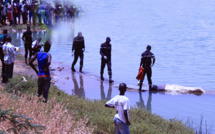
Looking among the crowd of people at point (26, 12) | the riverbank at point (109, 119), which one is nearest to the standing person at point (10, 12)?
the crowd of people at point (26, 12)

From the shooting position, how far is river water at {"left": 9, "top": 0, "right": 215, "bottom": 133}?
1576cm

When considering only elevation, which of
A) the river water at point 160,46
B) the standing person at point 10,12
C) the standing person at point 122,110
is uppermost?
the standing person at point 10,12

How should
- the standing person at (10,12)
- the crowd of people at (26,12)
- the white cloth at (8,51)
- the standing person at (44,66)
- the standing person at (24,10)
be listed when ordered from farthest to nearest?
1. the standing person at (24,10)
2. the crowd of people at (26,12)
3. the standing person at (10,12)
4. the white cloth at (8,51)
5. the standing person at (44,66)

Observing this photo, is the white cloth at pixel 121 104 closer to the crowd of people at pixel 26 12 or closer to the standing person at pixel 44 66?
the standing person at pixel 44 66

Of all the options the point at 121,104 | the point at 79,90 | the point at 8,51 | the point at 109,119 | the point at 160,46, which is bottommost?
the point at 160,46

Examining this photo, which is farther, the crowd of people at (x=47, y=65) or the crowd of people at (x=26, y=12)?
the crowd of people at (x=26, y=12)

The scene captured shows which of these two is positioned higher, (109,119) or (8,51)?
(8,51)

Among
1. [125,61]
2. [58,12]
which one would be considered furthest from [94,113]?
[58,12]

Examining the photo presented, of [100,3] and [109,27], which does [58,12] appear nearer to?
[109,27]

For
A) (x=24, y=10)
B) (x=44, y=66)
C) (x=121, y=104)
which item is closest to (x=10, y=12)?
(x=24, y=10)

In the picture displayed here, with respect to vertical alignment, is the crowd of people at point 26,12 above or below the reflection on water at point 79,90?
above

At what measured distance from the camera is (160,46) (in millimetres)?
46562

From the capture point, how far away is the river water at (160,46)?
51.7ft

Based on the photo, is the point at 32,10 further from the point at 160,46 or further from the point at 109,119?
the point at 109,119
